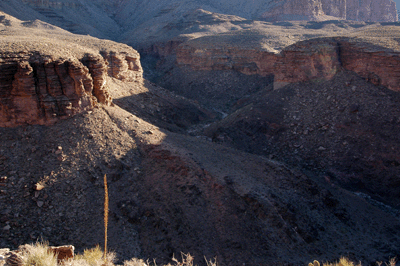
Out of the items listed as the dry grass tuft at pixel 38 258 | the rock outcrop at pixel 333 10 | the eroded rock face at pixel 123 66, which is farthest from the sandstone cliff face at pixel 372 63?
the rock outcrop at pixel 333 10

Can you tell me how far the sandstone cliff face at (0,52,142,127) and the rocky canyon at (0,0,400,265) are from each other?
0.04 metres

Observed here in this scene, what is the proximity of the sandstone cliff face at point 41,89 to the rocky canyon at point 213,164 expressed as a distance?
4cm

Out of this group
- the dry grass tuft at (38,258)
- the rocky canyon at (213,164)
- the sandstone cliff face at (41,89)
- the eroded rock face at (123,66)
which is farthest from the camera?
the eroded rock face at (123,66)

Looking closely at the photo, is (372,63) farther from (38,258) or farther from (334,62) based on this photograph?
(38,258)

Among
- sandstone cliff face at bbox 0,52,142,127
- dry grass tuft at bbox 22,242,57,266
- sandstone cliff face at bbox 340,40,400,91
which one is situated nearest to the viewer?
dry grass tuft at bbox 22,242,57,266

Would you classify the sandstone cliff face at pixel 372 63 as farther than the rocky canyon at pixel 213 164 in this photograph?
Yes

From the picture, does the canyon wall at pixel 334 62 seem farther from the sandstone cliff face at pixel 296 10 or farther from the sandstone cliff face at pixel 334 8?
the sandstone cliff face at pixel 334 8

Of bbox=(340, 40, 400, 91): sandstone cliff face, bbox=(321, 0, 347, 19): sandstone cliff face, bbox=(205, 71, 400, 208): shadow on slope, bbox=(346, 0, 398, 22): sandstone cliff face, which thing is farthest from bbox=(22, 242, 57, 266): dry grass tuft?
bbox=(346, 0, 398, 22): sandstone cliff face

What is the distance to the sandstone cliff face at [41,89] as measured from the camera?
13.4m

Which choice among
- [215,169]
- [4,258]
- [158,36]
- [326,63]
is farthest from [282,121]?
[158,36]

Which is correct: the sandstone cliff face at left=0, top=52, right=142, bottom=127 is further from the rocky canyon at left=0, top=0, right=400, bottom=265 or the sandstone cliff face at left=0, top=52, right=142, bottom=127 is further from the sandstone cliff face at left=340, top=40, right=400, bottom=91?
the sandstone cliff face at left=340, top=40, right=400, bottom=91

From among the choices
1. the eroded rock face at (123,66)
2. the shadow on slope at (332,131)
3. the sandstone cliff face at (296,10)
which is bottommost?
the shadow on slope at (332,131)

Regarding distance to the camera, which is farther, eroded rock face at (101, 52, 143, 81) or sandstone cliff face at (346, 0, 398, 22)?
sandstone cliff face at (346, 0, 398, 22)

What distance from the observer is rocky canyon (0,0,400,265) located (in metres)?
11.8
